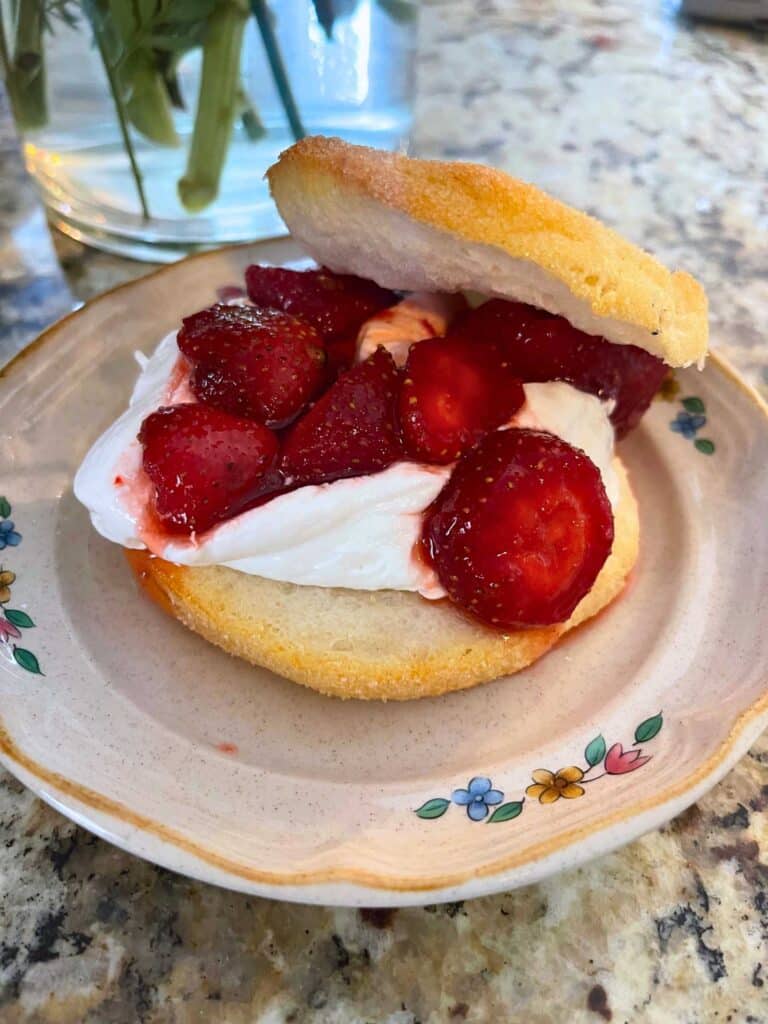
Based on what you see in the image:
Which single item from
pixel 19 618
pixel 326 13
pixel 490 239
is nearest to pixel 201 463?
pixel 19 618

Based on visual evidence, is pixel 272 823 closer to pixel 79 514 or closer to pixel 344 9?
pixel 79 514

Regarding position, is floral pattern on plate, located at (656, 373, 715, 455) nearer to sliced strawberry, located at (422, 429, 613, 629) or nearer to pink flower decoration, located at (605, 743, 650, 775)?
sliced strawberry, located at (422, 429, 613, 629)

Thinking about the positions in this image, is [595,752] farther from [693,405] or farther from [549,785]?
[693,405]

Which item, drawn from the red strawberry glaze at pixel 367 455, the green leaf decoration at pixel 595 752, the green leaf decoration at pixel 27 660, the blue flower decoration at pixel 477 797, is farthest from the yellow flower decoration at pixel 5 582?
the green leaf decoration at pixel 595 752

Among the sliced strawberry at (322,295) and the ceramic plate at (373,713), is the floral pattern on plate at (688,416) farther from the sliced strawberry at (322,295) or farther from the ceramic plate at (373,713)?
the sliced strawberry at (322,295)

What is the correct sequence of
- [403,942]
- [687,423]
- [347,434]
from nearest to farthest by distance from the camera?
[403,942], [347,434], [687,423]
